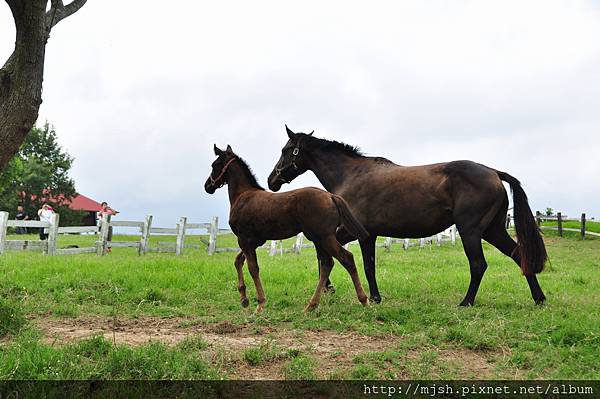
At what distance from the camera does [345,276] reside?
35.1 feet

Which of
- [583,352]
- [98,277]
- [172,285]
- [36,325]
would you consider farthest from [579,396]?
[98,277]

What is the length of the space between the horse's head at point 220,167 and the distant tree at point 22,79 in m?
2.63

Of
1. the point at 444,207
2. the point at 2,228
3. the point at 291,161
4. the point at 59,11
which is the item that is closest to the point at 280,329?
the point at 444,207

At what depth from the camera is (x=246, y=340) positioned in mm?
5309

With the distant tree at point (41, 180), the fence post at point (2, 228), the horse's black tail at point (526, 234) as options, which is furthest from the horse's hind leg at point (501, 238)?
the distant tree at point (41, 180)

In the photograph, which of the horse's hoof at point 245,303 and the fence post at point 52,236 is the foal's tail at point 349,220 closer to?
the horse's hoof at point 245,303

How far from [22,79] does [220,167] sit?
2.96 m

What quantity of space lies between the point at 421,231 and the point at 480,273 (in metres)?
1.06

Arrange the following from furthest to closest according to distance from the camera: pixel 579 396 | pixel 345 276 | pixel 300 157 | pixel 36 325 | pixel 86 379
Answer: pixel 345 276 → pixel 300 157 → pixel 36 325 → pixel 86 379 → pixel 579 396

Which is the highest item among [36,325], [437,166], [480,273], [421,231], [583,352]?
[437,166]

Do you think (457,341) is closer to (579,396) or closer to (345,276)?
(579,396)

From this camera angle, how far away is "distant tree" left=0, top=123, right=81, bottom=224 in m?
44.5

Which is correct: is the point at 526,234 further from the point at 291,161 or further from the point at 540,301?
the point at 291,161

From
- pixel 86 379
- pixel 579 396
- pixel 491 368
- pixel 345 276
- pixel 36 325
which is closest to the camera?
pixel 579 396
